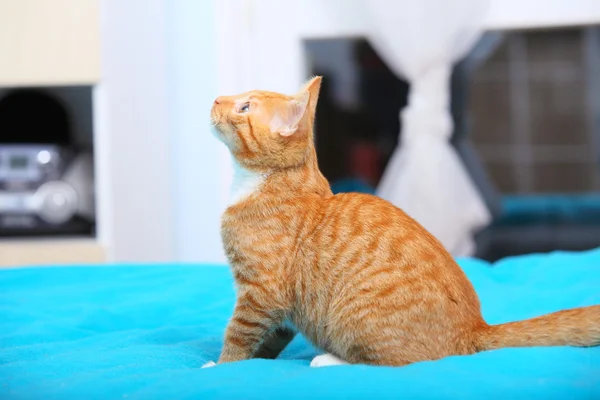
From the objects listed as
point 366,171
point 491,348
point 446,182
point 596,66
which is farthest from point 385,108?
point 491,348

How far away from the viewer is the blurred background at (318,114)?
2998mm

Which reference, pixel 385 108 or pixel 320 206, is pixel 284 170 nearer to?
pixel 320 206

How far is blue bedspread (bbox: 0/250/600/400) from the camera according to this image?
93 centimetres

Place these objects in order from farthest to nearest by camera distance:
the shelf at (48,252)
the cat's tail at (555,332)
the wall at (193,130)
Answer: the wall at (193,130), the shelf at (48,252), the cat's tail at (555,332)

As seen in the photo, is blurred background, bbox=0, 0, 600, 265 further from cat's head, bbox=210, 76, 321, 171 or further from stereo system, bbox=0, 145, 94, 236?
cat's head, bbox=210, 76, 321, 171

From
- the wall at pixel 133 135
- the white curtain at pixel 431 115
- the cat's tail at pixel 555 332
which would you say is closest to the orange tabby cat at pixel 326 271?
the cat's tail at pixel 555 332

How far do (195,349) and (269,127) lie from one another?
40 cm

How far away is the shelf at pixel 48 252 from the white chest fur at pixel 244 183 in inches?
68.7

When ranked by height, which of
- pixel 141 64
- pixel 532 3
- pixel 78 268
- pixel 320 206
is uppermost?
pixel 532 3

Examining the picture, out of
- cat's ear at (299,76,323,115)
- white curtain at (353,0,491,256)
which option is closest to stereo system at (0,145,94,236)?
white curtain at (353,0,491,256)

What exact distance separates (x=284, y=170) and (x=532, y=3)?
92.5 inches

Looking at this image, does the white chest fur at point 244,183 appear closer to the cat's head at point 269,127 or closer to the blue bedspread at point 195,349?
the cat's head at point 269,127

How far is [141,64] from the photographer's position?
3164 mm

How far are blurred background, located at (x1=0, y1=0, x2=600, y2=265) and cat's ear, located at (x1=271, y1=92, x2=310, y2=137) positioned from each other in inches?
71.6
